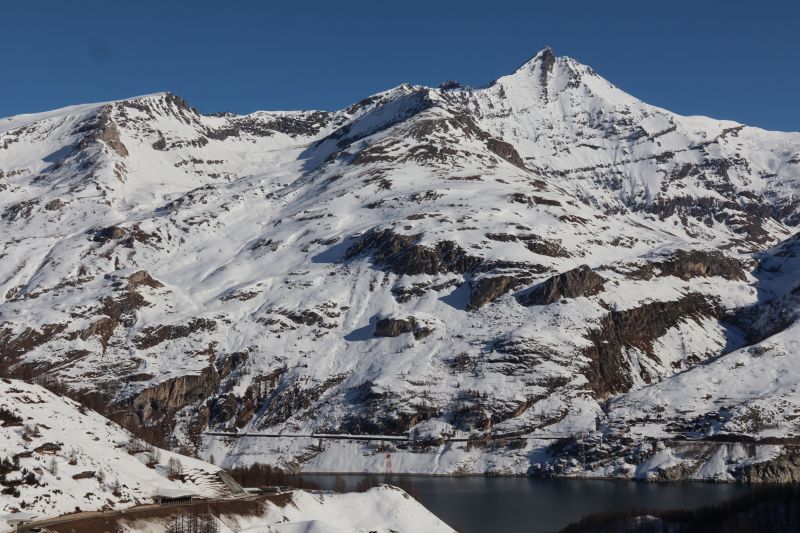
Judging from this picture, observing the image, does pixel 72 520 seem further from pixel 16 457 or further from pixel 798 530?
pixel 798 530

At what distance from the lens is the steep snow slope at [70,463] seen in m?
119

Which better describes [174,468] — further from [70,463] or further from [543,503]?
[543,503]

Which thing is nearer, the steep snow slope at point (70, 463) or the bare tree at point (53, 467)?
the steep snow slope at point (70, 463)

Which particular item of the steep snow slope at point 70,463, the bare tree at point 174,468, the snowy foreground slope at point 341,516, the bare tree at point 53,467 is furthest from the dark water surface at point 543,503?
the bare tree at point 53,467

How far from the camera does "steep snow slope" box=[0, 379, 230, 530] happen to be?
119 m

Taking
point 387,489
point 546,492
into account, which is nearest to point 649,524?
point 387,489

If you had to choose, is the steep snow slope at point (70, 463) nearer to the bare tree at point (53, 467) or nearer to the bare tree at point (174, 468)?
the bare tree at point (53, 467)

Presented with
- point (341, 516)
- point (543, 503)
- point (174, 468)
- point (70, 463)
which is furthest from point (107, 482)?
point (543, 503)

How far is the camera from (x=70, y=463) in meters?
130

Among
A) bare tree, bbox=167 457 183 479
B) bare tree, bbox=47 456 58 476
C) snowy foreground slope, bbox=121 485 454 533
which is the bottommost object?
snowy foreground slope, bbox=121 485 454 533

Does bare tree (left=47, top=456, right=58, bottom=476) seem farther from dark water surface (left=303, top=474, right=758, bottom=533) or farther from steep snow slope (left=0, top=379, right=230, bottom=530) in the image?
dark water surface (left=303, top=474, right=758, bottom=533)

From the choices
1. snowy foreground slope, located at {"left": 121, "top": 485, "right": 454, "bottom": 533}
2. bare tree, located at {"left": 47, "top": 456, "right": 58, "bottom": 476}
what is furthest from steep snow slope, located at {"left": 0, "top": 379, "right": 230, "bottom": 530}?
snowy foreground slope, located at {"left": 121, "top": 485, "right": 454, "bottom": 533}

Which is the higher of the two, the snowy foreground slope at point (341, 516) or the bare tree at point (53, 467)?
the bare tree at point (53, 467)

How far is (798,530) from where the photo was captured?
14025 centimetres
